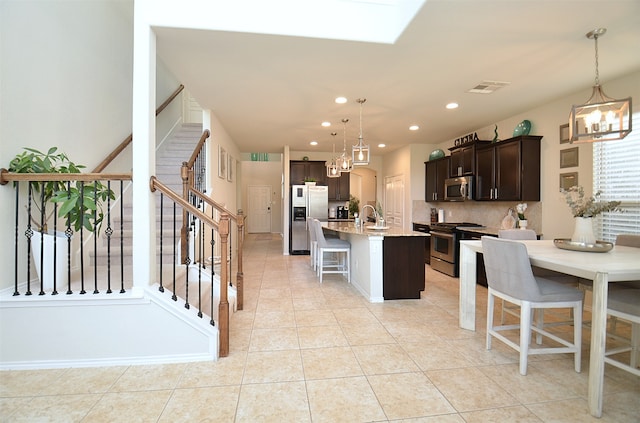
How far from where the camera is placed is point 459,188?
541 centimetres

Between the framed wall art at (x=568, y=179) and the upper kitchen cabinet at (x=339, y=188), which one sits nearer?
the framed wall art at (x=568, y=179)

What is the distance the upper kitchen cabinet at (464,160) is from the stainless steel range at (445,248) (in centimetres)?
98

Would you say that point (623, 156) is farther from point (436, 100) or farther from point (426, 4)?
point (426, 4)

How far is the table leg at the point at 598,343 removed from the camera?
5.64 feet

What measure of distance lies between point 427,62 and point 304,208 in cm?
486

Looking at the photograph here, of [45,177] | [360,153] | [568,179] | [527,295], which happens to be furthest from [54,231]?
[568,179]

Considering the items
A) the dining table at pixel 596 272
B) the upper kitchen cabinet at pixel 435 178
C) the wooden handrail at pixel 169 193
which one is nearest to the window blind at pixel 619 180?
the dining table at pixel 596 272

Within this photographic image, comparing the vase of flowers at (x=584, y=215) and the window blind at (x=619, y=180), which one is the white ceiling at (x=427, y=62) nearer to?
the window blind at (x=619, y=180)

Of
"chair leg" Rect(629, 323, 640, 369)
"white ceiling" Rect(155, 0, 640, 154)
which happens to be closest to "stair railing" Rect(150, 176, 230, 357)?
"white ceiling" Rect(155, 0, 640, 154)

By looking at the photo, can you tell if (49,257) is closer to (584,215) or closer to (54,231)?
(54,231)

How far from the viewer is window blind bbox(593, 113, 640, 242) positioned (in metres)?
3.13

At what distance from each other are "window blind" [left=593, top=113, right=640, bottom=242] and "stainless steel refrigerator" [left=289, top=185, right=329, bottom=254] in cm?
503

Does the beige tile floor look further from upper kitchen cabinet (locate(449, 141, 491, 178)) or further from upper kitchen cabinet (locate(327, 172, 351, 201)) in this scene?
upper kitchen cabinet (locate(327, 172, 351, 201))

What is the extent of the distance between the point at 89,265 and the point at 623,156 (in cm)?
604
